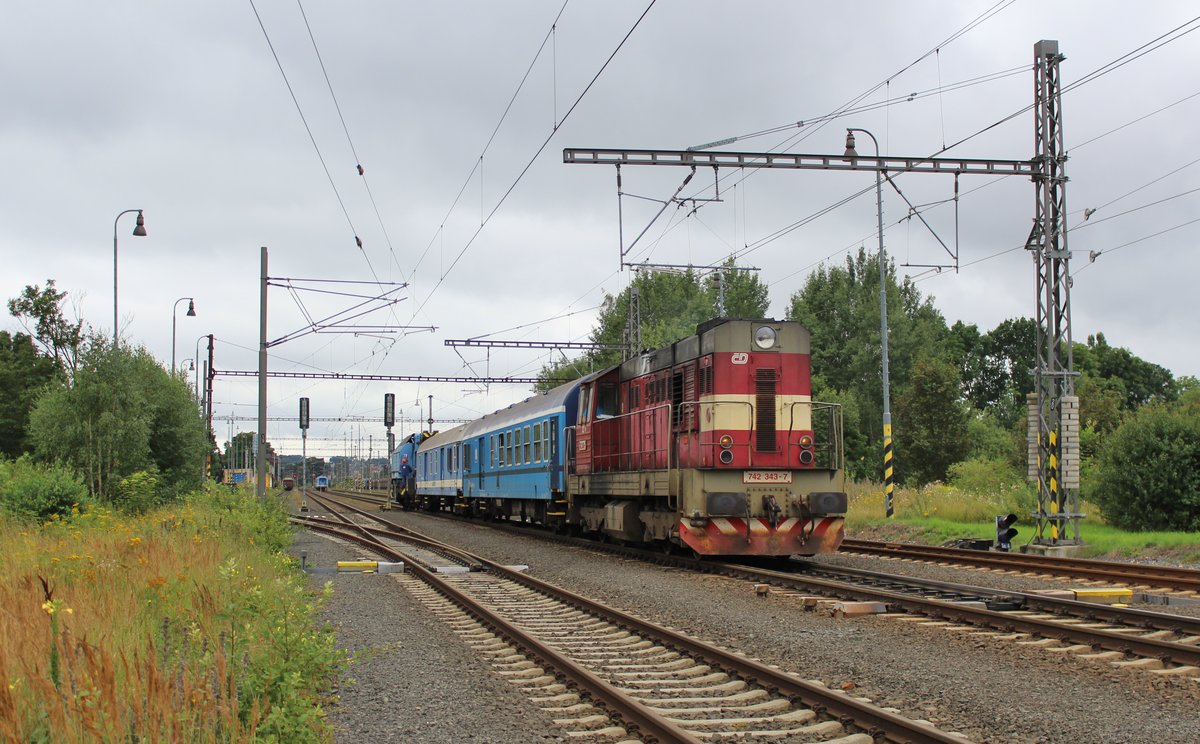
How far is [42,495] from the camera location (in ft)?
63.6

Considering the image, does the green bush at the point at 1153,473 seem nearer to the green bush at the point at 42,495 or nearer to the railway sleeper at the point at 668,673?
the railway sleeper at the point at 668,673

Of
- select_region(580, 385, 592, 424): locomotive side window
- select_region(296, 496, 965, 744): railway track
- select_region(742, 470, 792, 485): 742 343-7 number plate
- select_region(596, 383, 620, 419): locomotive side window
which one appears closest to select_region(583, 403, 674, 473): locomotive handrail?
select_region(596, 383, 620, 419): locomotive side window

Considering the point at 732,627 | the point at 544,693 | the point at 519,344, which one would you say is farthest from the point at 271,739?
the point at 519,344

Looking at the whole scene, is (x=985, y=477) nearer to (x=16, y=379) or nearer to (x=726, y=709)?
(x=726, y=709)

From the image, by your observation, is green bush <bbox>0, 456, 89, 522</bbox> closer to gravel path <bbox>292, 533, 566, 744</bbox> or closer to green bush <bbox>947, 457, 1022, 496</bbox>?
gravel path <bbox>292, 533, 566, 744</bbox>

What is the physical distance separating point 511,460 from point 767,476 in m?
14.6

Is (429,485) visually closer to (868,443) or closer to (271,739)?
(868,443)

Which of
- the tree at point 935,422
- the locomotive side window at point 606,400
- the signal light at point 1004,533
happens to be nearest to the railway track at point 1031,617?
the signal light at point 1004,533

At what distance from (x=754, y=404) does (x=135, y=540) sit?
9.15 meters

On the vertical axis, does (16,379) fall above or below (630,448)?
above

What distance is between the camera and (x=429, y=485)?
4541 centimetres

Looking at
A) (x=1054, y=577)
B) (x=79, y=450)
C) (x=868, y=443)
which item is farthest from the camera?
(x=868, y=443)

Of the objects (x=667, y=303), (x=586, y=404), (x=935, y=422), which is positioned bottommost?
(x=935, y=422)

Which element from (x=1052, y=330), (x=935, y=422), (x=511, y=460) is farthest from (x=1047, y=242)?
(x=935, y=422)
